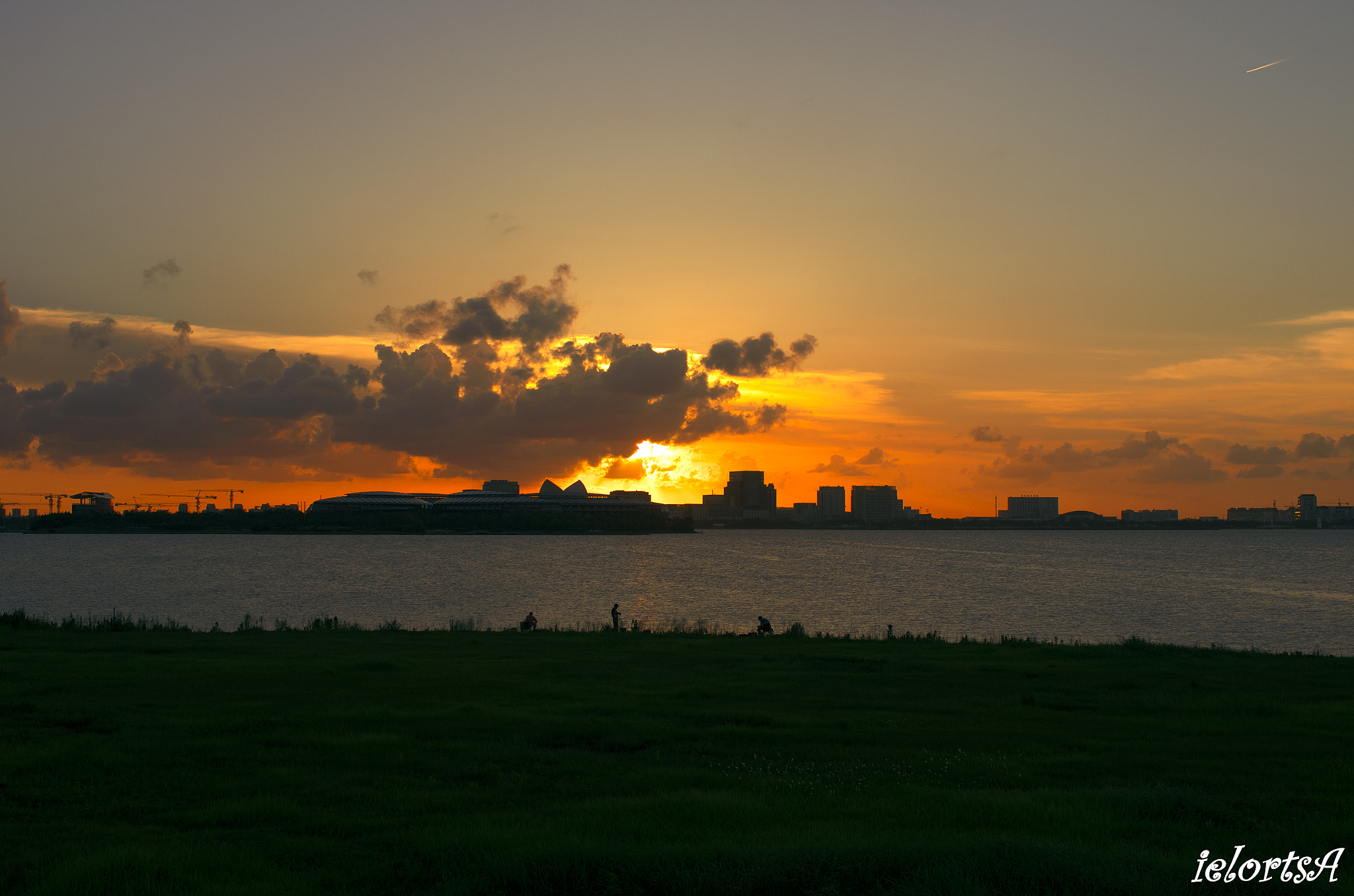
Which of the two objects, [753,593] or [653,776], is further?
[753,593]

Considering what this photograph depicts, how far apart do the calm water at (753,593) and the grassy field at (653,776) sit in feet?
109

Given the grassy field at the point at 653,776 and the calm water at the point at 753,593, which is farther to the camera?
the calm water at the point at 753,593

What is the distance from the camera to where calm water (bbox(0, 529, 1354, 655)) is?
65.7m

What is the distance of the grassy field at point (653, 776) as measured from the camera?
10.4 m

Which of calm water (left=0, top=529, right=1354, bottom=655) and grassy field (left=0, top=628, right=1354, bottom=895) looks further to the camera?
calm water (left=0, top=529, right=1354, bottom=655)

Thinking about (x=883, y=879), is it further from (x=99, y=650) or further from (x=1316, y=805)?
(x=99, y=650)

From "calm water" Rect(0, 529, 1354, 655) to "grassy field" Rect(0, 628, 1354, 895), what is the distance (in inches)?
1307

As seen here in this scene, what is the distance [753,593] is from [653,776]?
76387mm

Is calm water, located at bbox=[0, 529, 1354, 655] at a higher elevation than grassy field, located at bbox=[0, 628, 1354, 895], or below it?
below

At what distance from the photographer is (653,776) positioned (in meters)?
15.7

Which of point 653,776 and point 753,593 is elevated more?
point 653,776

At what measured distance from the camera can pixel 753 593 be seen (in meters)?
91.2

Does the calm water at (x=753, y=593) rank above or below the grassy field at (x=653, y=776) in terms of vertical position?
below

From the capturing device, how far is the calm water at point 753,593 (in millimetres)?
65688
